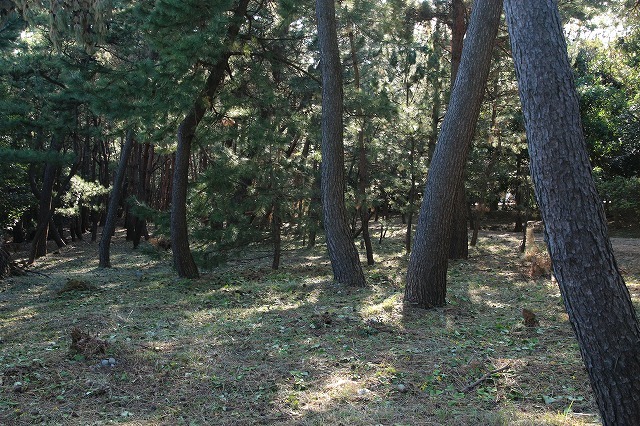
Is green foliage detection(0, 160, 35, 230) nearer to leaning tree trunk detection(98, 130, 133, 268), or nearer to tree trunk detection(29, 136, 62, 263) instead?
tree trunk detection(29, 136, 62, 263)

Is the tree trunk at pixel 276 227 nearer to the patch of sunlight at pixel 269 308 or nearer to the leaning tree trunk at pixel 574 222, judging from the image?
the patch of sunlight at pixel 269 308

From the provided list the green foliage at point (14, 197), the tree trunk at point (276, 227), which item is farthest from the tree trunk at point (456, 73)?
the green foliage at point (14, 197)

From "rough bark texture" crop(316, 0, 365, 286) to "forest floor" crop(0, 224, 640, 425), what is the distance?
65 cm

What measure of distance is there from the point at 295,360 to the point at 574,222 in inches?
128

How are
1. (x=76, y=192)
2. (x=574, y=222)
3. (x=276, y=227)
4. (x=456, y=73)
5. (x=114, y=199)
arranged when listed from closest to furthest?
1. (x=574, y=222)
2. (x=276, y=227)
3. (x=456, y=73)
4. (x=114, y=199)
5. (x=76, y=192)

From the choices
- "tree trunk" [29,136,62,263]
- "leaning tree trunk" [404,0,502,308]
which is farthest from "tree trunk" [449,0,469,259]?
"tree trunk" [29,136,62,263]

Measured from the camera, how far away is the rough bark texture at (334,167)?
9.91 meters

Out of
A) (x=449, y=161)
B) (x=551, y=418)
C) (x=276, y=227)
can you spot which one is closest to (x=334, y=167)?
(x=449, y=161)

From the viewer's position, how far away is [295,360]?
18.4ft

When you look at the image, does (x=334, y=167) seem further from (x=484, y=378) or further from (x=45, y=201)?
(x=45, y=201)

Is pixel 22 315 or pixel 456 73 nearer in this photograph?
pixel 22 315

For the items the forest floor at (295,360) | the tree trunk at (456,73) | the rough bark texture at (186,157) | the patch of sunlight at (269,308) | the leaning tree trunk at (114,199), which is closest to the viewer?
the forest floor at (295,360)

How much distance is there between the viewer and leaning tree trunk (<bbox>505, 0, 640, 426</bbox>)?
3146 mm

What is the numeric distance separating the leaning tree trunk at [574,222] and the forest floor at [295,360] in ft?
2.78
